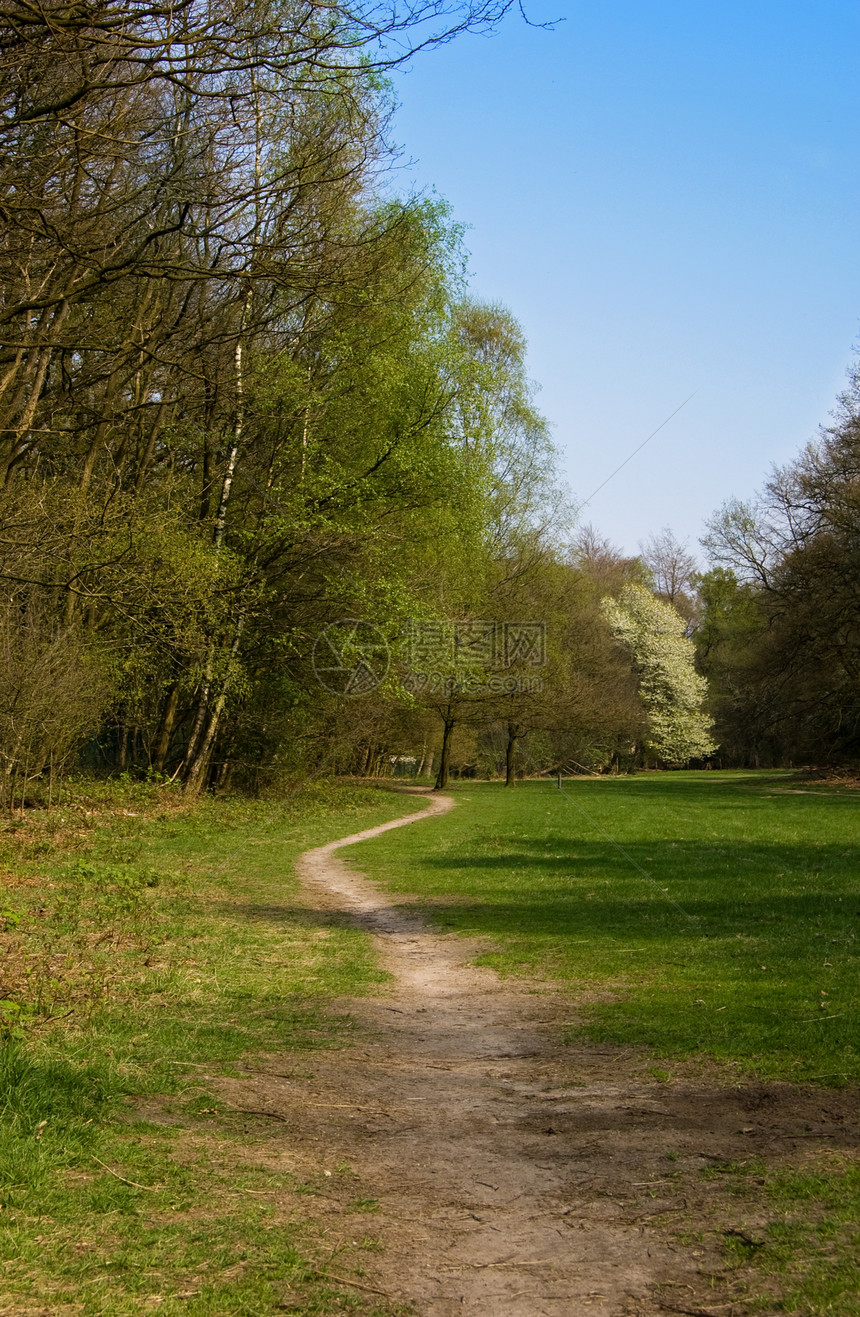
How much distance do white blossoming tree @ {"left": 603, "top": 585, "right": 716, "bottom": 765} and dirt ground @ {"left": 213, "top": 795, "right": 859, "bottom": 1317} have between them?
60039mm

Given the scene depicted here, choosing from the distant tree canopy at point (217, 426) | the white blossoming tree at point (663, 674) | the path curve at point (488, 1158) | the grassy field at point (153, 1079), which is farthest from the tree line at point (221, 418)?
the white blossoming tree at point (663, 674)

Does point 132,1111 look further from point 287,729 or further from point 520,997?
point 287,729

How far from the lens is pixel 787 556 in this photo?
150 feet

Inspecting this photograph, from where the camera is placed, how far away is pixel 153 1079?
20.1ft

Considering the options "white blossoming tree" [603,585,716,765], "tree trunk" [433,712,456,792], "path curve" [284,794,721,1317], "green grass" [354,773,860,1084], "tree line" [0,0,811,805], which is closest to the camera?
"path curve" [284,794,721,1317]

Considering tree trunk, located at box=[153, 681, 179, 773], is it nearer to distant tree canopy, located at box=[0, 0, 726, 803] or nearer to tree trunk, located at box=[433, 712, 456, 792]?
distant tree canopy, located at box=[0, 0, 726, 803]

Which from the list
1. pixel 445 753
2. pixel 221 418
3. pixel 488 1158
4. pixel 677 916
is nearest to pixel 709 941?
pixel 677 916

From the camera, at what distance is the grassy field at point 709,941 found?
14.8ft

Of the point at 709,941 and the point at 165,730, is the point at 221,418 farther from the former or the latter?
the point at 709,941

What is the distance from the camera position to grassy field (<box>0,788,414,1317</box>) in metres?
4.00

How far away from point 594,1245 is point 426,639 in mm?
22299

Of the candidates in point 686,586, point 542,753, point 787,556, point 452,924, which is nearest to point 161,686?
point 452,924

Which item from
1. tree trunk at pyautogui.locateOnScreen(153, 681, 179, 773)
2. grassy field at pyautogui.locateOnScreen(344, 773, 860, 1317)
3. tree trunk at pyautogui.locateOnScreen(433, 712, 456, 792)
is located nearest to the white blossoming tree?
tree trunk at pyautogui.locateOnScreen(433, 712, 456, 792)

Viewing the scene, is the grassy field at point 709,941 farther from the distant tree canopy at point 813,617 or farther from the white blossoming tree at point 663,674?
the white blossoming tree at point 663,674
